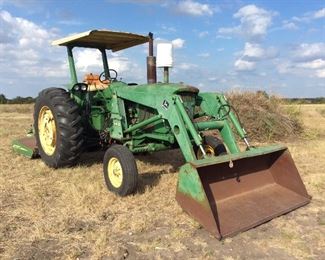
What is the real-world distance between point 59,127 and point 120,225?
2.54m

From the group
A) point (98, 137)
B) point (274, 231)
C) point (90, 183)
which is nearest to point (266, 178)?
point (274, 231)

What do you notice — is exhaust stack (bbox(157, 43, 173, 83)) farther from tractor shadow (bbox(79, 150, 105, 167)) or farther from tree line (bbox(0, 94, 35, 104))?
tree line (bbox(0, 94, 35, 104))

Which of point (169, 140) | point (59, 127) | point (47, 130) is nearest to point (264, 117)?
point (169, 140)

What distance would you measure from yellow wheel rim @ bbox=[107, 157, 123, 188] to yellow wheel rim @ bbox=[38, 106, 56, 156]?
169 centimetres

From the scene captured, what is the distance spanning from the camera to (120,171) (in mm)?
5730

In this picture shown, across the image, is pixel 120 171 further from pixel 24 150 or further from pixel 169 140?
pixel 24 150

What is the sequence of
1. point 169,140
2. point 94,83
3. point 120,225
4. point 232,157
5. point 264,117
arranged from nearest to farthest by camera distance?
point 120,225, point 232,157, point 169,140, point 94,83, point 264,117

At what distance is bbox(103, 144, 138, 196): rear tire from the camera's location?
5.45 metres

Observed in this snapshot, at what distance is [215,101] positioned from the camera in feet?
20.2

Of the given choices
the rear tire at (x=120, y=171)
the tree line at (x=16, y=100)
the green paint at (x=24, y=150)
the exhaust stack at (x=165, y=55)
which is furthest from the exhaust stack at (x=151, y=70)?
the tree line at (x=16, y=100)

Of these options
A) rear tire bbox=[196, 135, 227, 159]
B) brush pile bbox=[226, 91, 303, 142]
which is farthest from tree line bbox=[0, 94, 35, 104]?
rear tire bbox=[196, 135, 227, 159]

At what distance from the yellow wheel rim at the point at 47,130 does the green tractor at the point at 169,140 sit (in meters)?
0.02

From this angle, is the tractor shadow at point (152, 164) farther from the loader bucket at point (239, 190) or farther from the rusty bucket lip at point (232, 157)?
the rusty bucket lip at point (232, 157)

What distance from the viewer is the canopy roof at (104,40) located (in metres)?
6.74
